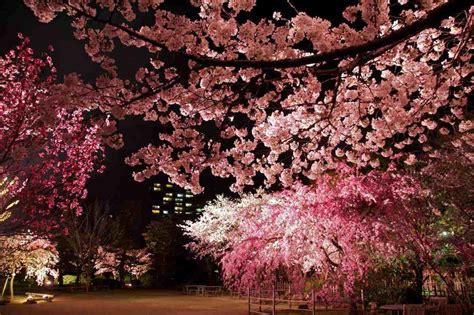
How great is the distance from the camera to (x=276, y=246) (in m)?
12.8

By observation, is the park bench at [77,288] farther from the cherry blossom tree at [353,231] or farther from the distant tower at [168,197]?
the distant tower at [168,197]

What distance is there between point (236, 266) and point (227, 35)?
9598 mm

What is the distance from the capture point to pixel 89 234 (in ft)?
109

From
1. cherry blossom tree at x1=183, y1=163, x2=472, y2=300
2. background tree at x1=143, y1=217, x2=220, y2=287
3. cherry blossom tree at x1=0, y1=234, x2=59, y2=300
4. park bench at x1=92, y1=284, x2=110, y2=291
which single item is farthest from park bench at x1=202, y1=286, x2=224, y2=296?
cherry blossom tree at x1=183, y1=163, x2=472, y2=300

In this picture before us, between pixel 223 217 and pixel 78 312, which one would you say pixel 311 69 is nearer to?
pixel 78 312

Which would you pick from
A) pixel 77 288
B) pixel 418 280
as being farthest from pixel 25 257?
pixel 418 280

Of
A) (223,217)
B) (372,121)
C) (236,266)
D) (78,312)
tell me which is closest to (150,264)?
(223,217)

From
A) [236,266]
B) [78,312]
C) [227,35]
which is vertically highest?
[227,35]

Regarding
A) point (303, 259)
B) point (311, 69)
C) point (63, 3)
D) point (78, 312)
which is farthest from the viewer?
point (78, 312)

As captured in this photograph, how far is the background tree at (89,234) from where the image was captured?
3173 cm

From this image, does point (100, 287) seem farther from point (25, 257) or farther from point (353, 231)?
point (353, 231)

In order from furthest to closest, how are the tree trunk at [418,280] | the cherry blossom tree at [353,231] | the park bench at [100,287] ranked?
the park bench at [100,287] → the tree trunk at [418,280] → the cherry blossom tree at [353,231]

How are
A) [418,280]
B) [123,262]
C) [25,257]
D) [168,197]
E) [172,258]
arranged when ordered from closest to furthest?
[418,280] < [25,257] < [172,258] < [123,262] < [168,197]

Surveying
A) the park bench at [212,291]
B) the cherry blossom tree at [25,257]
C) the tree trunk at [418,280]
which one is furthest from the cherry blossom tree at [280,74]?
the park bench at [212,291]
